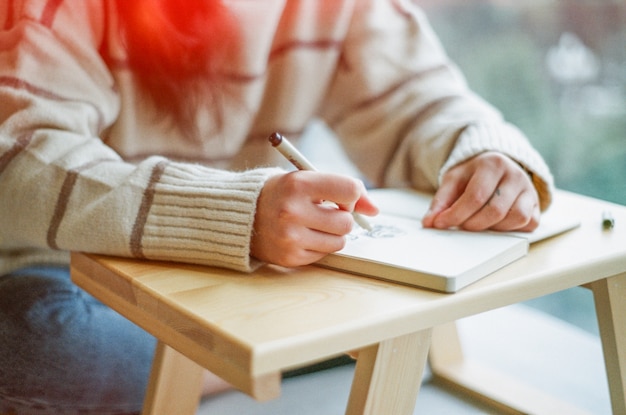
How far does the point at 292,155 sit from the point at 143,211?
14cm

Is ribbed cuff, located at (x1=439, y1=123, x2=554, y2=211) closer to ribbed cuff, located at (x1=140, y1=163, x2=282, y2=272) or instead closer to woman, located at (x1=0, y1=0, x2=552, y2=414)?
woman, located at (x1=0, y1=0, x2=552, y2=414)

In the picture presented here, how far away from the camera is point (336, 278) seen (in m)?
0.55

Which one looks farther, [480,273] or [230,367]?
[480,273]

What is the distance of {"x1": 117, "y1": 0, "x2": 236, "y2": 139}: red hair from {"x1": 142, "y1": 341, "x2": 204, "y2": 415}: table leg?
1.10 feet

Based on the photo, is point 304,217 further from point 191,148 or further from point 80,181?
point 191,148

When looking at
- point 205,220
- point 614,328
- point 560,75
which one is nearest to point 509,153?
point 614,328

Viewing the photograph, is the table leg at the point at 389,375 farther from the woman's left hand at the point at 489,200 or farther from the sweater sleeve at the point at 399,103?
the sweater sleeve at the point at 399,103

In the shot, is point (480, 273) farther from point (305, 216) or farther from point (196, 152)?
point (196, 152)

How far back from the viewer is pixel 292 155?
587 millimetres

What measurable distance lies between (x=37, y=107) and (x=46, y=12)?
0.13 meters

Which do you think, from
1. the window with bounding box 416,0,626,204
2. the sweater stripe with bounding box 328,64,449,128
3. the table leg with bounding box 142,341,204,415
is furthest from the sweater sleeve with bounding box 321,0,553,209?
the window with bounding box 416,0,626,204

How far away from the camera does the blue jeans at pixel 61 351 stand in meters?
0.73

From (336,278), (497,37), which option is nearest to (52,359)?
(336,278)

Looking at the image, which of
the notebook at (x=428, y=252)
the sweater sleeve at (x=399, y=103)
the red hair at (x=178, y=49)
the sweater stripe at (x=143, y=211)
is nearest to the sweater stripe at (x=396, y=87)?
the sweater sleeve at (x=399, y=103)
